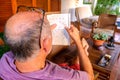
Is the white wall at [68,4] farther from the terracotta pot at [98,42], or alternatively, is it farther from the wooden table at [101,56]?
the terracotta pot at [98,42]

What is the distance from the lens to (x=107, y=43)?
6.58 feet

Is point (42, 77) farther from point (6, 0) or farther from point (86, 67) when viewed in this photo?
point (6, 0)

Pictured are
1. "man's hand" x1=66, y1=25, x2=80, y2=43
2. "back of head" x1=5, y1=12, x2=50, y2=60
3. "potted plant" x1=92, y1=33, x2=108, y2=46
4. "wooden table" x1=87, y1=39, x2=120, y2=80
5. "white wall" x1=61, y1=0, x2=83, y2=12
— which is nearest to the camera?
"back of head" x1=5, y1=12, x2=50, y2=60

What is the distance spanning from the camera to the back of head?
1.87 ft

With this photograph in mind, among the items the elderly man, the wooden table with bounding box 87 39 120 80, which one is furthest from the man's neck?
the wooden table with bounding box 87 39 120 80

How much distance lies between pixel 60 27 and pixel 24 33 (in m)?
0.43

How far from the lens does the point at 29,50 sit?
1.96 ft

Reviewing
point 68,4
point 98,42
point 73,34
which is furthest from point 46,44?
point 68,4

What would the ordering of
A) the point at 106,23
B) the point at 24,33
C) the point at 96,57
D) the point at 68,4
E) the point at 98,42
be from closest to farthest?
the point at 24,33 → the point at 96,57 → the point at 98,42 → the point at 106,23 → the point at 68,4

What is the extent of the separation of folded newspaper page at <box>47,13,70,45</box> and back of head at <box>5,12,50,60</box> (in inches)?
12.5

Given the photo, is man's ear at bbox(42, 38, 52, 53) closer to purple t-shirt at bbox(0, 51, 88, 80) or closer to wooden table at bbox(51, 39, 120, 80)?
purple t-shirt at bbox(0, 51, 88, 80)

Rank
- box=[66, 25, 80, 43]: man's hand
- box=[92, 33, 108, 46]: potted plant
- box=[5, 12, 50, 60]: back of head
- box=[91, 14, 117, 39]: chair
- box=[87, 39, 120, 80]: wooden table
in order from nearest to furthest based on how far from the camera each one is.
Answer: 1. box=[5, 12, 50, 60]: back of head
2. box=[66, 25, 80, 43]: man's hand
3. box=[87, 39, 120, 80]: wooden table
4. box=[92, 33, 108, 46]: potted plant
5. box=[91, 14, 117, 39]: chair

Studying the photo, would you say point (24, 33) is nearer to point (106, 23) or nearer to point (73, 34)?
point (73, 34)

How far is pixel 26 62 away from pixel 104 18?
3267 mm
